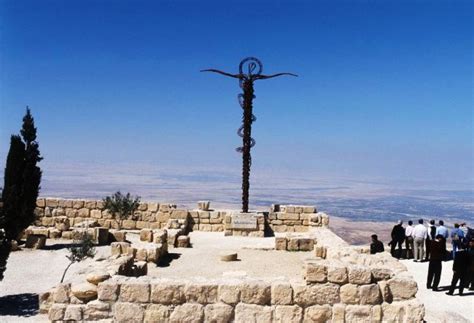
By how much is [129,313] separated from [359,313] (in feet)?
10.9

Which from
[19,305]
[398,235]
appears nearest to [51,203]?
[19,305]

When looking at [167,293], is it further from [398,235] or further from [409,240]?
[409,240]

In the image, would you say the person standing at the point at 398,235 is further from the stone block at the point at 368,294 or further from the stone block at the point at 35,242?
the stone block at the point at 35,242

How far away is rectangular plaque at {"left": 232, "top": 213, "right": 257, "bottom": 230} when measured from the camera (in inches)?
752

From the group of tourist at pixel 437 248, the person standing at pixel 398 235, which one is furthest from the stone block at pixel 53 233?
the person standing at pixel 398 235

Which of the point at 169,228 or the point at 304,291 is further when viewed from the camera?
the point at 169,228

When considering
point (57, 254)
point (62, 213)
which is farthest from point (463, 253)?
point (62, 213)

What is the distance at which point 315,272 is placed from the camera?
24.5 ft

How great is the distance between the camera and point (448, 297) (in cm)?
1121

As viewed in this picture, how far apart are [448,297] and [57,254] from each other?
38.7 ft

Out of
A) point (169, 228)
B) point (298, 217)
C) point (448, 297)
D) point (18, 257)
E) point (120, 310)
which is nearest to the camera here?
point (120, 310)

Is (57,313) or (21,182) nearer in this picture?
(57,313)

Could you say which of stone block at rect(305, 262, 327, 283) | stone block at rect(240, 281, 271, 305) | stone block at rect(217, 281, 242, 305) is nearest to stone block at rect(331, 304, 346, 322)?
stone block at rect(305, 262, 327, 283)

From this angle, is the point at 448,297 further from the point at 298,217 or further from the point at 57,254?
the point at 57,254
